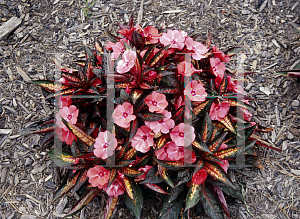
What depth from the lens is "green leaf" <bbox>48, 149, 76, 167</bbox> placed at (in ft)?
7.68

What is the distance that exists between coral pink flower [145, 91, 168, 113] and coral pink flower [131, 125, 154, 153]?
0.21 m

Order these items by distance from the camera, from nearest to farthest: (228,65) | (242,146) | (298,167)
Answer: (242,146) → (298,167) → (228,65)

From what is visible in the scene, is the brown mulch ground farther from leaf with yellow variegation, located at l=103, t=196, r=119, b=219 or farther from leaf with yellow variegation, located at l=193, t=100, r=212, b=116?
leaf with yellow variegation, located at l=193, t=100, r=212, b=116

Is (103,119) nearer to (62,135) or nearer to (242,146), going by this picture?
(62,135)

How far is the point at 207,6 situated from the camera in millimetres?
3455

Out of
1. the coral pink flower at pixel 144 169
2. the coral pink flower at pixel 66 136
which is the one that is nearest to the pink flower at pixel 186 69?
the coral pink flower at pixel 144 169

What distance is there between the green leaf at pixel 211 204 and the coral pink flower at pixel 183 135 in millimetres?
489

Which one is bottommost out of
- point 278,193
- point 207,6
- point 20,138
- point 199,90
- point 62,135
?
point 278,193

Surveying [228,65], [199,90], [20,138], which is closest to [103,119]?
[199,90]

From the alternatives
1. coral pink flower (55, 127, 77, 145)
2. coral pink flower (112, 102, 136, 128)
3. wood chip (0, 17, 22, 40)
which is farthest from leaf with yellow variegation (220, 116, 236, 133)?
wood chip (0, 17, 22, 40)

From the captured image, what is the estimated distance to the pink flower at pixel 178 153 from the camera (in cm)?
213

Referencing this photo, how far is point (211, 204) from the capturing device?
2227 mm

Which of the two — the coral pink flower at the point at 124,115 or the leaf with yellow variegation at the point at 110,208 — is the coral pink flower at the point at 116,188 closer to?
the leaf with yellow variegation at the point at 110,208

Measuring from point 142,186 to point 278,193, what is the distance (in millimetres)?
1423
